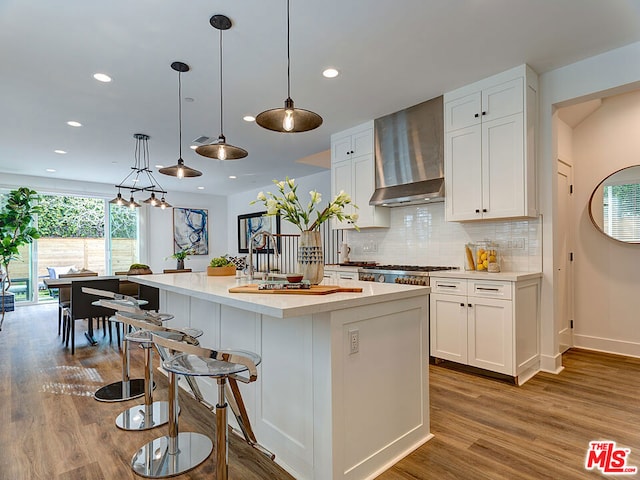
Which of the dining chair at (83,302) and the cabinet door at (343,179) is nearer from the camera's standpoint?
the dining chair at (83,302)

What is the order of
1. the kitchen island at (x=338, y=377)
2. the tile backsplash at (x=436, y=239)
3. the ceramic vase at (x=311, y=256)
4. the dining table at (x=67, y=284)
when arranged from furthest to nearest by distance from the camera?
the dining table at (x=67, y=284) < the tile backsplash at (x=436, y=239) < the ceramic vase at (x=311, y=256) < the kitchen island at (x=338, y=377)

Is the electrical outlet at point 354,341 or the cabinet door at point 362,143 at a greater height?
the cabinet door at point 362,143

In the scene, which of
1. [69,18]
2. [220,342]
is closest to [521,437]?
[220,342]

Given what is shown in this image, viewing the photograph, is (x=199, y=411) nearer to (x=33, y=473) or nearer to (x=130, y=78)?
(x=33, y=473)

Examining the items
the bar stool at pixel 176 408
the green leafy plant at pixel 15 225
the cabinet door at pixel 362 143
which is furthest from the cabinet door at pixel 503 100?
the green leafy plant at pixel 15 225

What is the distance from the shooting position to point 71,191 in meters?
7.80

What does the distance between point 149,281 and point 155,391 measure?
962 millimetres

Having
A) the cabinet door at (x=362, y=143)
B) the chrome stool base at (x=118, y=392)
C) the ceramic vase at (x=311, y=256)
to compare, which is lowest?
the chrome stool base at (x=118, y=392)

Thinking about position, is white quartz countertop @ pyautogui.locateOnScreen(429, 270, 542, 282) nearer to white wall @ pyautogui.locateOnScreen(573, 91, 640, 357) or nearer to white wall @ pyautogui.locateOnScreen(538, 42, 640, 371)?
white wall @ pyautogui.locateOnScreen(538, 42, 640, 371)

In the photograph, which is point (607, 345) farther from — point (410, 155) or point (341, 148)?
point (341, 148)

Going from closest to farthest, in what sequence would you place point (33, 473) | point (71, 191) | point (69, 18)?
point (33, 473) < point (69, 18) < point (71, 191)

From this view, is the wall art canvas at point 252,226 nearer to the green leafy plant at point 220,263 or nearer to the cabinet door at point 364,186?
the cabinet door at point 364,186

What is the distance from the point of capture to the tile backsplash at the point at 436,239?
11.2 ft

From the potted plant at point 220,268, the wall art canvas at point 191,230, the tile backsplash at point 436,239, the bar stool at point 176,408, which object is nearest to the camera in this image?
the bar stool at point 176,408
